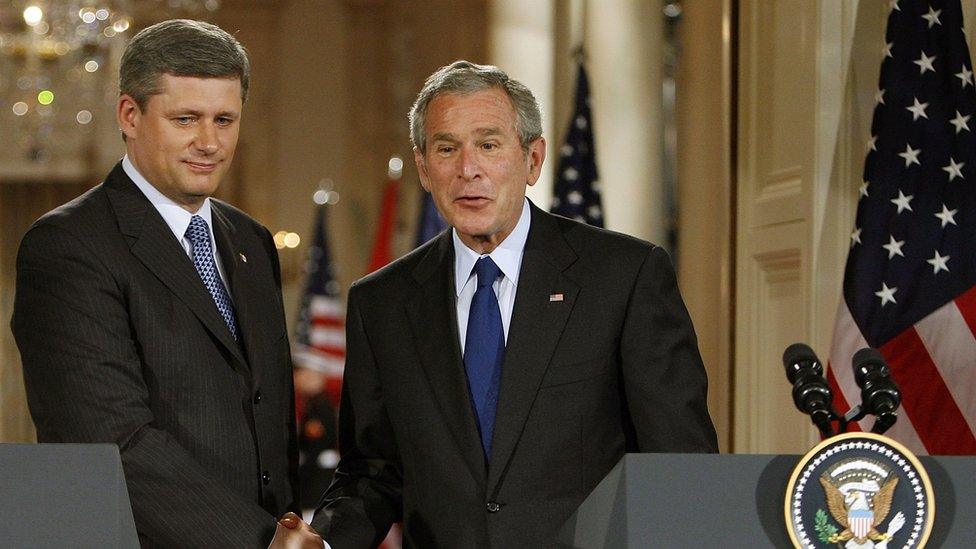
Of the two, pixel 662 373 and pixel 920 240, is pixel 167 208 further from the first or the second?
pixel 920 240

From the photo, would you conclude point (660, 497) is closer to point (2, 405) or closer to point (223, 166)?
point (223, 166)

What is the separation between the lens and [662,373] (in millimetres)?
2467

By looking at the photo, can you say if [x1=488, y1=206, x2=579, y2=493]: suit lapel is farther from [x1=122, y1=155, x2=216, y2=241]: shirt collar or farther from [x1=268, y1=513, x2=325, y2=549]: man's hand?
[x1=122, y1=155, x2=216, y2=241]: shirt collar

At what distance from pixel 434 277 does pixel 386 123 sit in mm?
11095

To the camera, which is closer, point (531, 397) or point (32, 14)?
point (531, 397)

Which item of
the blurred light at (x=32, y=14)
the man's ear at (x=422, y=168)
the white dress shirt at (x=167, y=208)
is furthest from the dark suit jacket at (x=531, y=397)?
the blurred light at (x=32, y=14)

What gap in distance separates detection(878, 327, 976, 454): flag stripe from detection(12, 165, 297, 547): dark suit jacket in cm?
167

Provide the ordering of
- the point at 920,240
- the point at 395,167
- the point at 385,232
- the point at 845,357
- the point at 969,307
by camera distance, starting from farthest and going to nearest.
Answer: the point at 395,167 < the point at 385,232 < the point at 845,357 < the point at 920,240 < the point at 969,307

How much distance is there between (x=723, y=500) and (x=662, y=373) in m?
0.69

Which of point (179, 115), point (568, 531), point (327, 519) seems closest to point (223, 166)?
point (179, 115)

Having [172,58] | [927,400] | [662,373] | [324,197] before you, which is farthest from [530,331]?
[324,197]

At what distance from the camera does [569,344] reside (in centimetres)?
253

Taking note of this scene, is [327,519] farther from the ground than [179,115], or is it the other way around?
[179,115]

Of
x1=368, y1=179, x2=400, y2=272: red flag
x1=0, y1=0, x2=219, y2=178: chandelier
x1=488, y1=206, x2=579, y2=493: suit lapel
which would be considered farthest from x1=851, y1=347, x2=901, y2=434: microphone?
x1=368, y1=179, x2=400, y2=272: red flag
